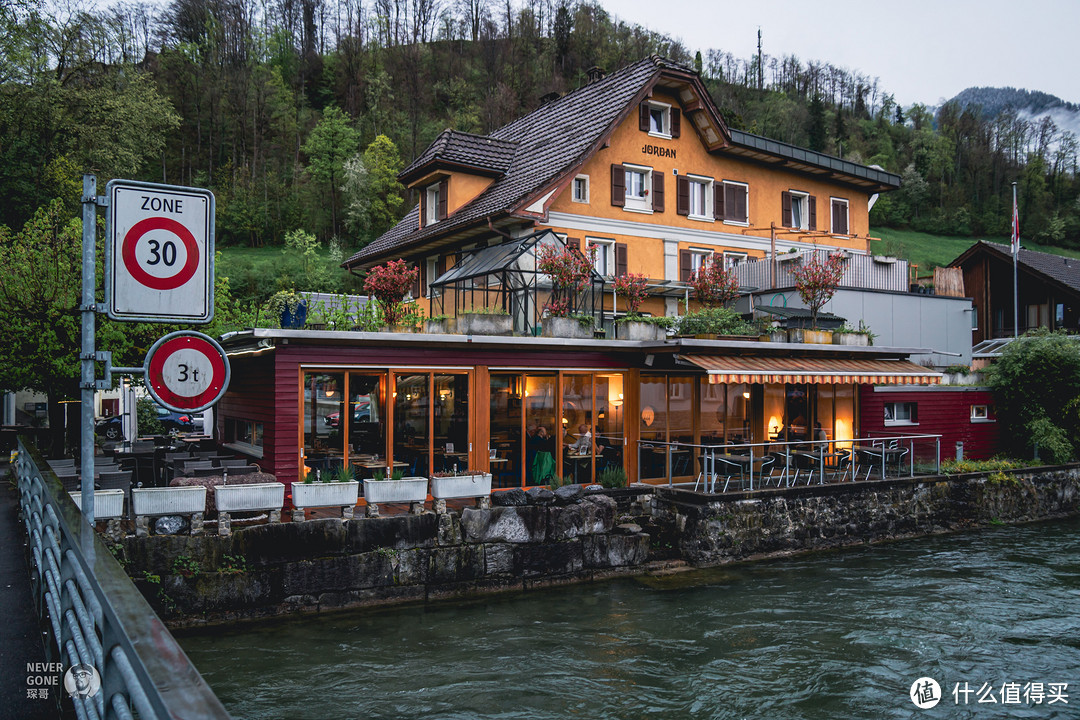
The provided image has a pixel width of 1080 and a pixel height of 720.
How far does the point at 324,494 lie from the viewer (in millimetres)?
12617

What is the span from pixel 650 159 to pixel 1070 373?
45.7 feet

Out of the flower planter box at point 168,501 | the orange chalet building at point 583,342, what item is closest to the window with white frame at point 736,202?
the orange chalet building at point 583,342

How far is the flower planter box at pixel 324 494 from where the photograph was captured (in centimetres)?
1245

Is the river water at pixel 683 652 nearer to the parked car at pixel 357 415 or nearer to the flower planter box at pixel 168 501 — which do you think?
the flower planter box at pixel 168 501

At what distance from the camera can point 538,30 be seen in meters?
81.6

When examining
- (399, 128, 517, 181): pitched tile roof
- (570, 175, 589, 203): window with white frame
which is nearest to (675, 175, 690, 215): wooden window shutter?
(570, 175, 589, 203): window with white frame

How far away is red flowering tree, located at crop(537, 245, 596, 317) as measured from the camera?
58.1ft

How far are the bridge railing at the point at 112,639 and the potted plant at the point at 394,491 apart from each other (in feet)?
24.6

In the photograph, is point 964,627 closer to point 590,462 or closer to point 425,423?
point 590,462

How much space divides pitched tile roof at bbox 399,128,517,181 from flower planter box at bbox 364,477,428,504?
13.9 meters

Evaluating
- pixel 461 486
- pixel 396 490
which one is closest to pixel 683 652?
pixel 461 486

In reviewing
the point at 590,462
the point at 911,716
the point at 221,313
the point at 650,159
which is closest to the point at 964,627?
the point at 911,716

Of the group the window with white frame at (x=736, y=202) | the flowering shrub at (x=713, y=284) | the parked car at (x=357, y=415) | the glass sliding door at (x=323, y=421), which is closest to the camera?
the glass sliding door at (x=323, y=421)

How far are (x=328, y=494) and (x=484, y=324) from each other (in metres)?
4.91
